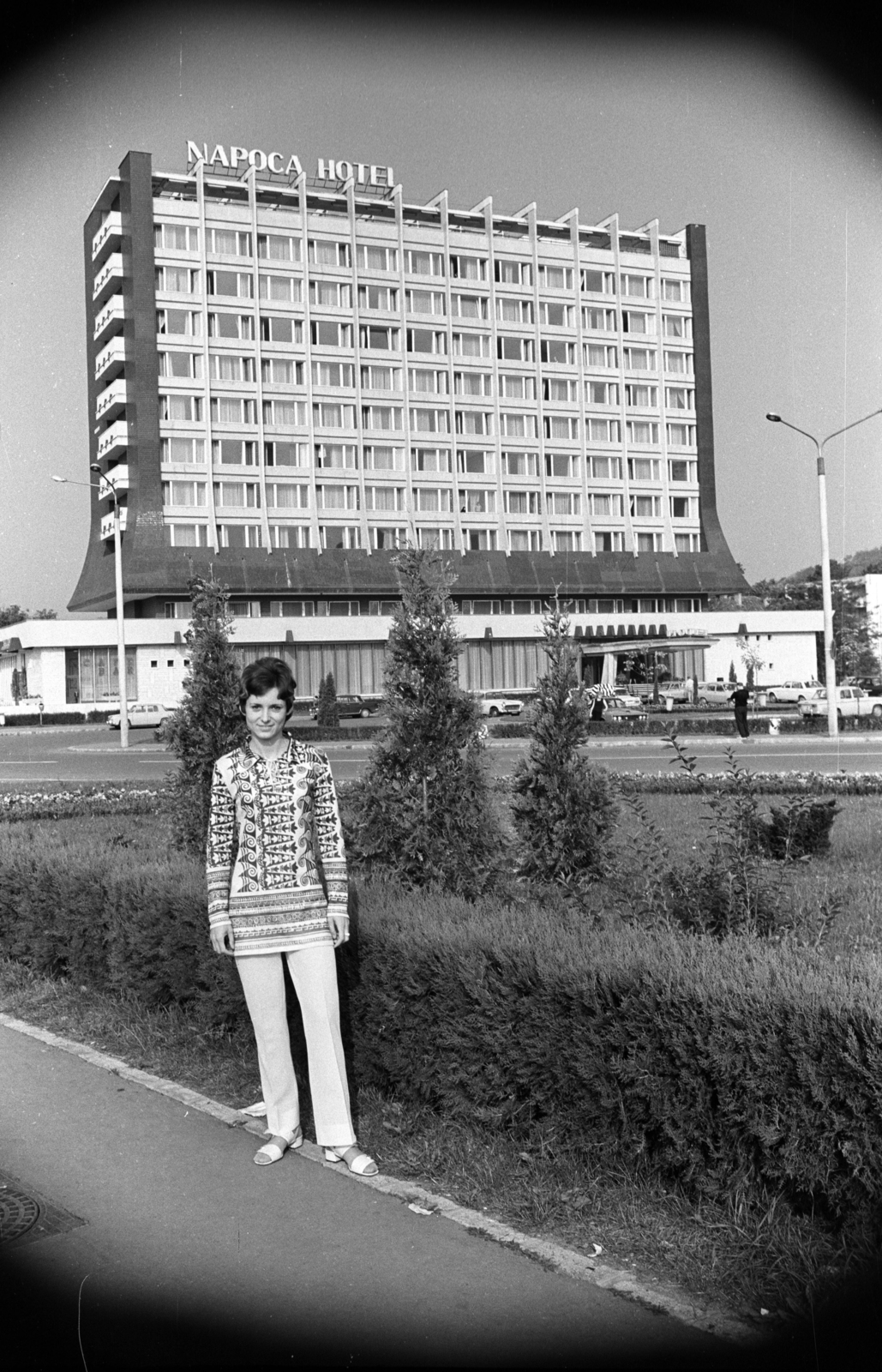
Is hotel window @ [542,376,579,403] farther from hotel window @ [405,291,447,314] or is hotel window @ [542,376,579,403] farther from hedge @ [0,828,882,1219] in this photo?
hedge @ [0,828,882,1219]

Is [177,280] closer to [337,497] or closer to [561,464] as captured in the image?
[337,497]

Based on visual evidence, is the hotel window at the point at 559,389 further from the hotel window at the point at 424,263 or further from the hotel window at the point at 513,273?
the hotel window at the point at 424,263

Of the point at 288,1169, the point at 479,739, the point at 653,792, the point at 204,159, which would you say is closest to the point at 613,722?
the point at 653,792

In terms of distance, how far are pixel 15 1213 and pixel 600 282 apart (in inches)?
3542

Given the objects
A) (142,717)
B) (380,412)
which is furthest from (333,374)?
(142,717)

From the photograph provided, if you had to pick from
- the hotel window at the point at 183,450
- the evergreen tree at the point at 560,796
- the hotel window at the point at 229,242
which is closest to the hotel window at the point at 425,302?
the hotel window at the point at 229,242

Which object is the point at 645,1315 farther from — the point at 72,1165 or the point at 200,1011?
the point at 200,1011

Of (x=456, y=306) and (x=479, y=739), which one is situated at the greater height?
(x=456, y=306)

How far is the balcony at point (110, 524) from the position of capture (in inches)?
2968

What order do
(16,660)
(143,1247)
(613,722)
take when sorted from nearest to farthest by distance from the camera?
(143,1247), (613,722), (16,660)

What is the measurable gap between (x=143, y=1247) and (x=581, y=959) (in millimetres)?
1739

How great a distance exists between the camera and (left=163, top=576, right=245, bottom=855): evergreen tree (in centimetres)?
972

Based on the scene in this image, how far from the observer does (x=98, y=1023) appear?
7.16 metres

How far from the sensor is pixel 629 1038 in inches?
169
